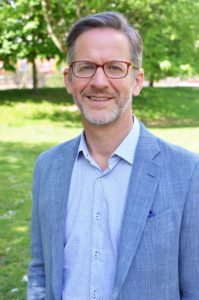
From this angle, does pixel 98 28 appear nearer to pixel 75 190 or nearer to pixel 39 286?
pixel 75 190

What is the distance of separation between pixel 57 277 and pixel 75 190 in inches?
15.2

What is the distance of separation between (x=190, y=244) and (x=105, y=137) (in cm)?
57

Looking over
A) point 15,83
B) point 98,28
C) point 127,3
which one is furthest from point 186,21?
point 15,83

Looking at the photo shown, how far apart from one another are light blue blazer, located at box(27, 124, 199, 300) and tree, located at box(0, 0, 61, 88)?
57.6ft

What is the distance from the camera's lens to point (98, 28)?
87.3 inches

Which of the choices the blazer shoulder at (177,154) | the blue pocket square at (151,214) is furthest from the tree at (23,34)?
the blue pocket square at (151,214)

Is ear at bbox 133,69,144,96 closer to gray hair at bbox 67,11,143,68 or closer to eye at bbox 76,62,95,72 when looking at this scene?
gray hair at bbox 67,11,143,68

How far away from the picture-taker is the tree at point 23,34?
19219 millimetres

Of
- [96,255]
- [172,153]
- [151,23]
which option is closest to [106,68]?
[172,153]

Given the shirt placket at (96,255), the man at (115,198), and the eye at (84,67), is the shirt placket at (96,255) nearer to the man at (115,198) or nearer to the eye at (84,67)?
the man at (115,198)

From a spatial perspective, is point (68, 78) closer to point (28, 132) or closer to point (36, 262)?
point (36, 262)

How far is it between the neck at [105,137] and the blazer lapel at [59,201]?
153 millimetres

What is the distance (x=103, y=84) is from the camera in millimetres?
2168

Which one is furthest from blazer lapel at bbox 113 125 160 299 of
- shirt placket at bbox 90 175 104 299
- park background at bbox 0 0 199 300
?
park background at bbox 0 0 199 300
